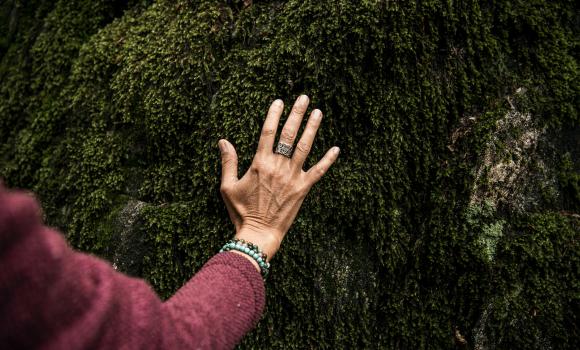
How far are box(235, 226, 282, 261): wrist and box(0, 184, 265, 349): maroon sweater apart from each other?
34 centimetres

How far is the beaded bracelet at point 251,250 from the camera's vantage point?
70.4 inches

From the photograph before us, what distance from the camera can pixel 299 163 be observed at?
80.0 inches

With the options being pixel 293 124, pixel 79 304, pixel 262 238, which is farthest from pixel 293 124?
pixel 79 304

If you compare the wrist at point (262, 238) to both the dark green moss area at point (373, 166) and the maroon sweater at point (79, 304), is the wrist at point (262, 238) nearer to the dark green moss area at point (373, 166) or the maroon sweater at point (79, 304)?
the maroon sweater at point (79, 304)

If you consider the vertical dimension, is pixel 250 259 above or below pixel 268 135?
below

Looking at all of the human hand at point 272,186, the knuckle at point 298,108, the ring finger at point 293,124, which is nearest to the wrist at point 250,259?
the human hand at point 272,186

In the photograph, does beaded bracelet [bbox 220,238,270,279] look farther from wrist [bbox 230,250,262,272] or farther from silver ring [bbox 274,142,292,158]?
silver ring [bbox 274,142,292,158]

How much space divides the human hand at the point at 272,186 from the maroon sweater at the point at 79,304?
0.45 meters

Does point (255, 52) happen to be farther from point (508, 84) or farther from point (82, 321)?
point (82, 321)

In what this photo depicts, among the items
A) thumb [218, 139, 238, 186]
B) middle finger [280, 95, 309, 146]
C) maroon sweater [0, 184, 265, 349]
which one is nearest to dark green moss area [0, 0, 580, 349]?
thumb [218, 139, 238, 186]

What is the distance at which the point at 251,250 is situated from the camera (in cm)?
180

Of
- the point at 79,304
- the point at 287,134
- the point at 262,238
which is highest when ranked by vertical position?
the point at 79,304

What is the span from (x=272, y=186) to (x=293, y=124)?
13.1 inches

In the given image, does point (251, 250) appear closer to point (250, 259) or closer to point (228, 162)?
point (250, 259)
